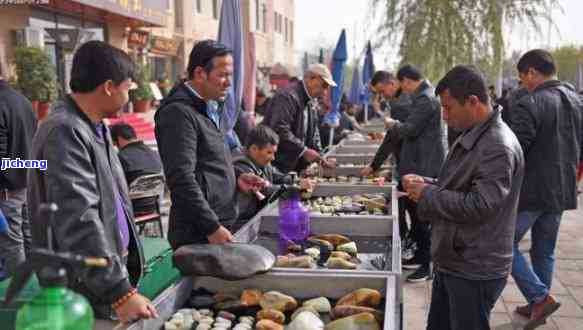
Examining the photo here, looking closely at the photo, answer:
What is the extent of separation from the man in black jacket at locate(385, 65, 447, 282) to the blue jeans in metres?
1.12

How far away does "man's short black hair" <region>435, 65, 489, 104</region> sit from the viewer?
2275 mm

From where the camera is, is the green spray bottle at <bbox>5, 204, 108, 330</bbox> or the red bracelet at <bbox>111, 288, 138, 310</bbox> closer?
the green spray bottle at <bbox>5, 204, 108, 330</bbox>

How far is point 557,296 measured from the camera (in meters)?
4.34

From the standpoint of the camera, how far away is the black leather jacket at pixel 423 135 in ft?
15.7

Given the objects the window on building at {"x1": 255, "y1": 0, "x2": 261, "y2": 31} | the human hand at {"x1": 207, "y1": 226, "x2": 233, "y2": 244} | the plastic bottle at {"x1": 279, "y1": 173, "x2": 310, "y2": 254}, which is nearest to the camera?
the human hand at {"x1": 207, "y1": 226, "x2": 233, "y2": 244}

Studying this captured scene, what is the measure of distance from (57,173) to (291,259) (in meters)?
1.04

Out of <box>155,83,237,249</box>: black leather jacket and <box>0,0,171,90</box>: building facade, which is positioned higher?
<box>0,0,171,90</box>: building facade

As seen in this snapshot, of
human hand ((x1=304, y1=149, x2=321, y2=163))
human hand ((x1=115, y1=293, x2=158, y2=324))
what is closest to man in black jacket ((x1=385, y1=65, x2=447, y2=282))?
human hand ((x1=304, y1=149, x2=321, y2=163))

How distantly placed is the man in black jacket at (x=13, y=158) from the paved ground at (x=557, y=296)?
2.64 metres

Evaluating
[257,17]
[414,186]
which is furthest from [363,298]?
[257,17]

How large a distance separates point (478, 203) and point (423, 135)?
2771mm

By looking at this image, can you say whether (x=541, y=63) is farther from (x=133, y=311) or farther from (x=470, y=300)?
(x=133, y=311)

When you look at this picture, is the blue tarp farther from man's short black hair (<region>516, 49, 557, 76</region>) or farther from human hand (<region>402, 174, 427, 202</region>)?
human hand (<region>402, 174, 427, 202</region>)

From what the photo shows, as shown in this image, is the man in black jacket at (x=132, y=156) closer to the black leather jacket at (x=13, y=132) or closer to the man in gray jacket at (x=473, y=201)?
the black leather jacket at (x=13, y=132)
